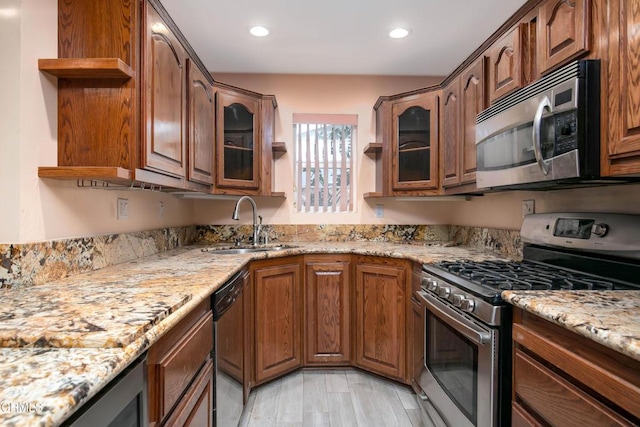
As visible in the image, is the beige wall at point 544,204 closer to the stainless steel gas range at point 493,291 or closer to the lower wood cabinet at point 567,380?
the stainless steel gas range at point 493,291

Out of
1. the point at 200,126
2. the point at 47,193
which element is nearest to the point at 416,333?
the point at 200,126

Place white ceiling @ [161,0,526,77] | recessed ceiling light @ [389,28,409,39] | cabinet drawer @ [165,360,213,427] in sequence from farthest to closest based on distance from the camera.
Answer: recessed ceiling light @ [389,28,409,39], white ceiling @ [161,0,526,77], cabinet drawer @ [165,360,213,427]

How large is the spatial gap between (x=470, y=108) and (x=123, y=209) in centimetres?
205

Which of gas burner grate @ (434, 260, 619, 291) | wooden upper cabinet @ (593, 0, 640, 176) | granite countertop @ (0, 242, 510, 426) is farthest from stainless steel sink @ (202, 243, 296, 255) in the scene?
wooden upper cabinet @ (593, 0, 640, 176)

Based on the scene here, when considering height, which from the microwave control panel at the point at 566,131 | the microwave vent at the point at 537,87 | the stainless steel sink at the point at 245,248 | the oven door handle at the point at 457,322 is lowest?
the oven door handle at the point at 457,322

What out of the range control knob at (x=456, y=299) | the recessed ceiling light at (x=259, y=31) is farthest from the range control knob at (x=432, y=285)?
the recessed ceiling light at (x=259, y=31)

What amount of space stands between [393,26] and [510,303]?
190 cm

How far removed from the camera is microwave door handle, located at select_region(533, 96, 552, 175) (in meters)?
1.35

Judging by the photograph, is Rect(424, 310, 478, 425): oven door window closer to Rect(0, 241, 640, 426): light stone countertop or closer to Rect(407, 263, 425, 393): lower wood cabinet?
Rect(407, 263, 425, 393): lower wood cabinet

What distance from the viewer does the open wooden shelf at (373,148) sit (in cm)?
285

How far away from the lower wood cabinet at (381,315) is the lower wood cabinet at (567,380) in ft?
3.59

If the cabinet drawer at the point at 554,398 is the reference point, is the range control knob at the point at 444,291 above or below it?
above

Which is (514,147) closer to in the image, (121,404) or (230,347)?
(230,347)

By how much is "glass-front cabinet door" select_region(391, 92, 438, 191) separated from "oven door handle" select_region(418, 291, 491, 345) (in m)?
1.06
